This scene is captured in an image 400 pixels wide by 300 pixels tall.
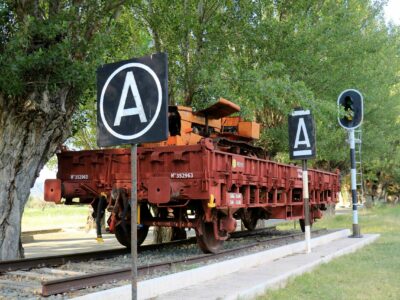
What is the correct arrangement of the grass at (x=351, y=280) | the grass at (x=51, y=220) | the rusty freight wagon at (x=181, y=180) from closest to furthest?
the grass at (x=351, y=280), the rusty freight wagon at (x=181, y=180), the grass at (x=51, y=220)

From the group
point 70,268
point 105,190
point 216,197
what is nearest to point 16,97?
point 105,190

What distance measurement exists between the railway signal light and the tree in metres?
7.69

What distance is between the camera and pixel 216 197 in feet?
31.6

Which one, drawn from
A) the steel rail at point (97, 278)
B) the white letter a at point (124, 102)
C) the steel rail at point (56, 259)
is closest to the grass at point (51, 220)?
the steel rail at point (56, 259)

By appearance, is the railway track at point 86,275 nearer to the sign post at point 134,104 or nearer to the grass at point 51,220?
the sign post at point 134,104

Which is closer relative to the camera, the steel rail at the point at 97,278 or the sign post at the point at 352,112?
the steel rail at the point at 97,278

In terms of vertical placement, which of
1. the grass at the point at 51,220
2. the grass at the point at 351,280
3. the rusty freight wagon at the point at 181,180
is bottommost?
the grass at the point at 51,220

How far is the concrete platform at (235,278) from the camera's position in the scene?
6.56 m

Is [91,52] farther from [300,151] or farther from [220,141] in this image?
[300,151]

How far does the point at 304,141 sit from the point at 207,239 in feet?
9.49

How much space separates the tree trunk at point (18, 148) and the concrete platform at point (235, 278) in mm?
3950

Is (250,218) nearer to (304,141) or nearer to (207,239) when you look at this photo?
(304,141)

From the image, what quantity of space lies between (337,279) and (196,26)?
7815 mm

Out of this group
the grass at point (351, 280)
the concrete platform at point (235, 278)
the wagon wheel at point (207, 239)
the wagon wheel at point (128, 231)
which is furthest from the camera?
the wagon wheel at point (128, 231)
